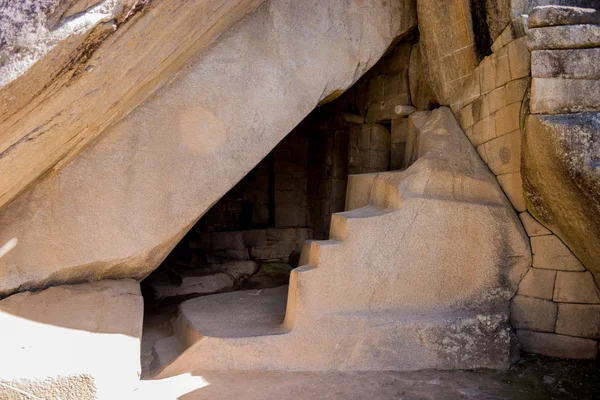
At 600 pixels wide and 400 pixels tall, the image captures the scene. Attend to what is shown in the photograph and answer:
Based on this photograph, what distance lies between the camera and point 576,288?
375 centimetres

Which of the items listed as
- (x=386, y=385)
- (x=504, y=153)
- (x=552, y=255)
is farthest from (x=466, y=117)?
(x=386, y=385)

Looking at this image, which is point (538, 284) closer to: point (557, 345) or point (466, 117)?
point (557, 345)

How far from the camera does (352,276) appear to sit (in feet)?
12.0

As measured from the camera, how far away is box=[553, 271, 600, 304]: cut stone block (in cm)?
373

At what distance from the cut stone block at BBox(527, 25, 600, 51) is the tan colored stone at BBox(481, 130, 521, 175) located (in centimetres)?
70

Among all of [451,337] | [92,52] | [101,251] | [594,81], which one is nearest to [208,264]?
[101,251]

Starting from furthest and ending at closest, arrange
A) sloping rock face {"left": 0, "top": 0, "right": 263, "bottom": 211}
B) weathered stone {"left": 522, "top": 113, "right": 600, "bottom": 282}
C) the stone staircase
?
the stone staircase, weathered stone {"left": 522, "top": 113, "right": 600, "bottom": 282}, sloping rock face {"left": 0, "top": 0, "right": 263, "bottom": 211}

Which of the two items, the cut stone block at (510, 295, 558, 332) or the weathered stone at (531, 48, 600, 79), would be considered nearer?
the weathered stone at (531, 48, 600, 79)

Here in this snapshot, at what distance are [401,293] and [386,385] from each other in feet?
2.28

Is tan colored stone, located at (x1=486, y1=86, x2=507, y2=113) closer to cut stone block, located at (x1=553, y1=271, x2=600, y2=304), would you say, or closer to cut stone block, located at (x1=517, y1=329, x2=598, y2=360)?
cut stone block, located at (x1=553, y1=271, x2=600, y2=304)

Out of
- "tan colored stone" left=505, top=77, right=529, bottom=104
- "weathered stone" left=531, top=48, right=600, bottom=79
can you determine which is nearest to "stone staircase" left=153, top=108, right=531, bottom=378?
"tan colored stone" left=505, top=77, right=529, bottom=104

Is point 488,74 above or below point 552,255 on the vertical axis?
above

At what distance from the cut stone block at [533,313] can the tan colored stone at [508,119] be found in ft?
4.25

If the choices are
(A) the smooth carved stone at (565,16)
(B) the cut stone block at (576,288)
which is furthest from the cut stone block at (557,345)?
(A) the smooth carved stone at (565,16)
